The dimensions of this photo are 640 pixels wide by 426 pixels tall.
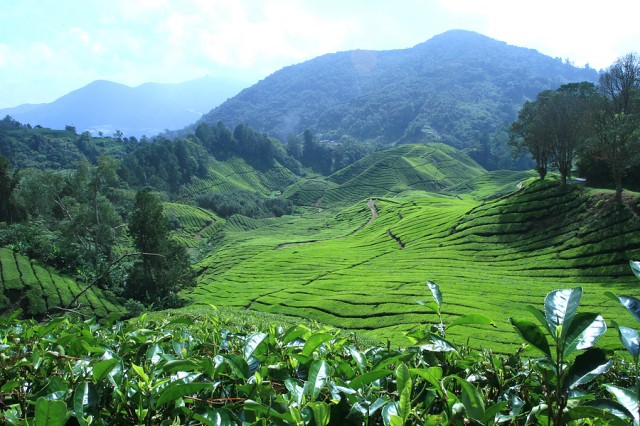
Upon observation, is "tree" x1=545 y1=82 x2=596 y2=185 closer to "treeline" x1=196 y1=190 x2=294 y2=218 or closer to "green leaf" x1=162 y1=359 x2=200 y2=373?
"green leaf" x1=162 y1=359 x2=200 y2=373

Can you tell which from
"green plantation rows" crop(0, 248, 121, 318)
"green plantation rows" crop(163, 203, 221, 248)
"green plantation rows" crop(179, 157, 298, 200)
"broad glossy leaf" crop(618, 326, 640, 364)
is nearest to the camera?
"broad glossy leaf" crop(618, 326, 640, 364)

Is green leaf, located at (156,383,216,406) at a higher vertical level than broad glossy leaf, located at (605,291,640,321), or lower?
lower

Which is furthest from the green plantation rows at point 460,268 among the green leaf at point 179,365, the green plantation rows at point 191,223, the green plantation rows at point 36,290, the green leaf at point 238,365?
the green plantation rows at point 191,223

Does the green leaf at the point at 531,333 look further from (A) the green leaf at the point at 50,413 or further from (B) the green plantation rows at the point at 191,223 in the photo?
(B) the green plantation rows at the point at 191,223

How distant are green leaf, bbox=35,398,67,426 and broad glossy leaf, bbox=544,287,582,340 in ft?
4.96

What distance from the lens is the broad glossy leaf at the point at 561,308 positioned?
1.23 metres

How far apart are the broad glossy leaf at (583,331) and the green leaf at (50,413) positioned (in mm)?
1542

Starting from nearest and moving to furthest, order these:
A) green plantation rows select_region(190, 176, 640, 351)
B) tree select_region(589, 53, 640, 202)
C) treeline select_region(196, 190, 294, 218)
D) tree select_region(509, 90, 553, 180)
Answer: green plantation rows select_region(190, 176, 640, 351) < tree select_region(589, 53, 640, 202) < tree select_region(509, 90, 553, 180) < treeline select_region(196, 190, 294, 218)

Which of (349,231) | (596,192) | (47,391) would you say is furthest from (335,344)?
(349,231)

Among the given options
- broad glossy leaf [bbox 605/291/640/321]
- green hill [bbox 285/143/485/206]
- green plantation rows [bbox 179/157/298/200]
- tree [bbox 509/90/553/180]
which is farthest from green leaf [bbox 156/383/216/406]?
green plantation rows [bbox 179/157/298/200]

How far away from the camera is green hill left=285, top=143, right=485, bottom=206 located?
101 meters

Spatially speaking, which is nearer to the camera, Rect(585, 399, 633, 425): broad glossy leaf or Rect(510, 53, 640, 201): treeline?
Rect(585, 399, 633, 425): broad glossy leaf

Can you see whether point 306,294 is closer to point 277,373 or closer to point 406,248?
point 406,248

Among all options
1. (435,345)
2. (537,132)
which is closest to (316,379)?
(435,345)
